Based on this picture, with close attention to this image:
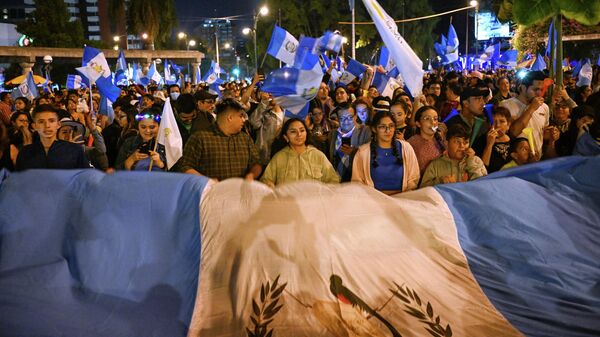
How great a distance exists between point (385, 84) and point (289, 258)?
7.18m

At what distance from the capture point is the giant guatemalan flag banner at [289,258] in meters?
3.47

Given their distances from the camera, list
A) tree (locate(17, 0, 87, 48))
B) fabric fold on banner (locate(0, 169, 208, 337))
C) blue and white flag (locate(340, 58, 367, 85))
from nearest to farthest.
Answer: fabric fold on banner (locate(0, 169, 208, 337)) → blue and white flag (locate(340, 58, 367, 85)) → tree (locate(17, 0, 87, 48))

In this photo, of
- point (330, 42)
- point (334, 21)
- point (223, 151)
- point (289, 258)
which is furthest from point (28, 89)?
point (334, 21)

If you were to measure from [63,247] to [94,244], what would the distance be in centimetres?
23

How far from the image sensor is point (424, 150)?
5.58 m

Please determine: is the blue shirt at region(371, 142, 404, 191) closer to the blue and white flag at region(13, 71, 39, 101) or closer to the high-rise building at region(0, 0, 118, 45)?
the blue and white flag at region(13, 71, 39, 101)

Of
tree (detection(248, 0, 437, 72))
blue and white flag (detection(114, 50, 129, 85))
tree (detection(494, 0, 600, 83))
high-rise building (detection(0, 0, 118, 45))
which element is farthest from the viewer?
high-rise building (detection(0, 0, 118, 45))

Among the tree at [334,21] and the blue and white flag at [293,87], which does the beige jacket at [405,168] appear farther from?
the tree at [334,21]

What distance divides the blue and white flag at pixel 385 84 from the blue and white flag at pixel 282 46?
1564mm

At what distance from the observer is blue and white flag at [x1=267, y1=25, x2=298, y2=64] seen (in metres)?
10.9

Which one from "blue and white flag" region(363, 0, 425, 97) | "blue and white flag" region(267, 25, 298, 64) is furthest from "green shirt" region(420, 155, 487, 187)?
"blue and white flag" region(267, 25, 298, 64)

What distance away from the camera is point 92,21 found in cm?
14638

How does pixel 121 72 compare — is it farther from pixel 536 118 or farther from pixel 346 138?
pixel 536 118

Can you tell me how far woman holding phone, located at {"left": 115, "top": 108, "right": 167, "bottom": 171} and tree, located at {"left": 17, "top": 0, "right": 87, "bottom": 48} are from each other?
4008cm
